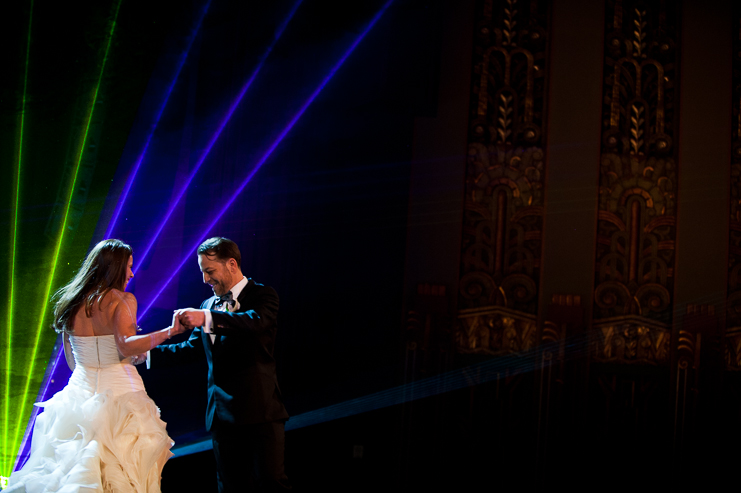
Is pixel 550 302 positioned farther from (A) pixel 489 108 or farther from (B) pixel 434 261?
(A) pixel 489 108

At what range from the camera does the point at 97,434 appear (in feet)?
7.97

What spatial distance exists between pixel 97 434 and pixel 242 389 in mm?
604

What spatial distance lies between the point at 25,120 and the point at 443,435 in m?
3.13

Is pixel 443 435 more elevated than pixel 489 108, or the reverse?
pixel 489 108

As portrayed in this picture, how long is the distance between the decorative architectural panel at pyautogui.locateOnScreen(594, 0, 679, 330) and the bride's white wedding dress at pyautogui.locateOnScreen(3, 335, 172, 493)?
3.12 m

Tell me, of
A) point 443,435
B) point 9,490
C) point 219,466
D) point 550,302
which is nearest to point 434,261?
point 550,302

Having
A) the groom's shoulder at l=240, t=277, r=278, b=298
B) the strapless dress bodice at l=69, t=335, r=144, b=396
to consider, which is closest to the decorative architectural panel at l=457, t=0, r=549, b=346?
the groom's shoulder at l=240, t=277, r=278, b=298

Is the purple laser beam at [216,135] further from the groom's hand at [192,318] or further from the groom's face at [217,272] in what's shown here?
the groom's hand at [192,318]

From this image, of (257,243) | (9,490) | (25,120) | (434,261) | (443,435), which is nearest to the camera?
(9,490)

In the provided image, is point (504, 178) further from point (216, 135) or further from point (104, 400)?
point (104, 400)

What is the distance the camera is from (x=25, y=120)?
3082 millimetres

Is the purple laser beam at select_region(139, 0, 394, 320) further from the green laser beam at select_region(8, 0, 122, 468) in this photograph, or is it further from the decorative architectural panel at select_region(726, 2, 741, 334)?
the decorative architectural panel at select_region(726, 2, 741, 334)

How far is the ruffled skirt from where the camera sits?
2.35 meters

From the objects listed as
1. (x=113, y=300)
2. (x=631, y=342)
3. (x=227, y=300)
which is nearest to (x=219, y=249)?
(x=227, y=300)
